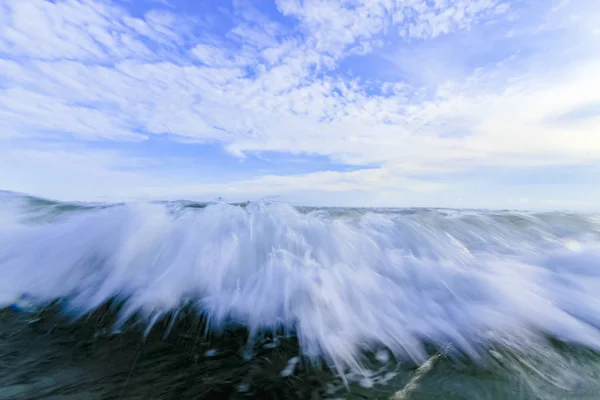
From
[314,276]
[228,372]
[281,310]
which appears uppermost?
[314,276]

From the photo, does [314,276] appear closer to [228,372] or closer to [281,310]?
Result: [281,310]

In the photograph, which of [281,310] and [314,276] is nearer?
[281,310]

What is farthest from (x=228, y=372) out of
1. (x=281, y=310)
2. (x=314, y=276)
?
(x=314, y=276)

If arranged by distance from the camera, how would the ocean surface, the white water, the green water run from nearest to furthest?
the green water
the ocean surface
the white water

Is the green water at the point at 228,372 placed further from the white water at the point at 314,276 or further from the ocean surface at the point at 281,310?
the white water at the point at 314,276

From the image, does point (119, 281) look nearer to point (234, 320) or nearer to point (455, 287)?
point (234, 320)

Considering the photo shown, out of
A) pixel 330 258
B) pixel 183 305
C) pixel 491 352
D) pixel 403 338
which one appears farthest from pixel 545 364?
pixel 183 305

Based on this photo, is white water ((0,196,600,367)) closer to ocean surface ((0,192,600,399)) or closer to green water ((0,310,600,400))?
ocean surface ((0,192,600,399))

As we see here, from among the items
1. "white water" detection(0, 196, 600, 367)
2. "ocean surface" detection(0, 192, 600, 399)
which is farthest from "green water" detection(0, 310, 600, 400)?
"white water" detection(0, 196, 600, 367)
